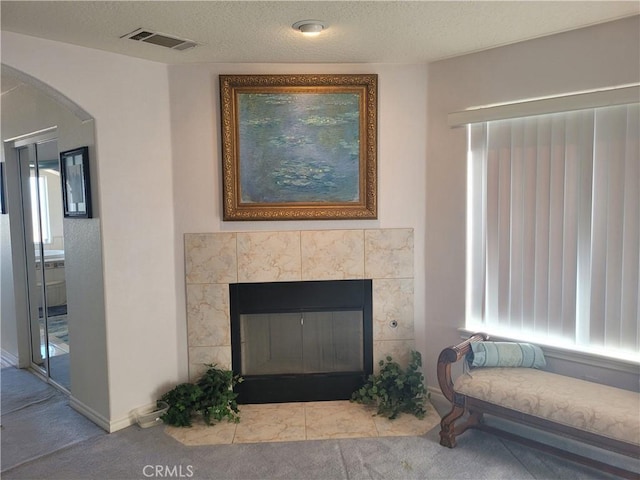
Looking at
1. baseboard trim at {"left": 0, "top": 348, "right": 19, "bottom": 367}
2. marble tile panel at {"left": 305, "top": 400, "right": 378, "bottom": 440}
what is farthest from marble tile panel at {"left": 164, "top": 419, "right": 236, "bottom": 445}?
baseboard trim at {"left": 0, "top": 348, "right": 19, "bottom": 367}

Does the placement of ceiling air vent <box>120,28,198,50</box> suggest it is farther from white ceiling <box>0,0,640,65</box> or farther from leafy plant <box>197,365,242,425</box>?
leafy plant <box>197,365,242,425</box>

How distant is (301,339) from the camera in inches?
136

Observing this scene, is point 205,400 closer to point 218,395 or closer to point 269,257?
point 218,395

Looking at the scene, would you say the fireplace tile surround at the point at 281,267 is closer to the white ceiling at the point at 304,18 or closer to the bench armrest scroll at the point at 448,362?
the bench armrest scroll at the point at 448,362

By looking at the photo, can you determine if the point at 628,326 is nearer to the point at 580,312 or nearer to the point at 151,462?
the point at 580,312

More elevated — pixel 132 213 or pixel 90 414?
pixel 132 213

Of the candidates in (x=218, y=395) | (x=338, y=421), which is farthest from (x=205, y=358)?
(x=338, y=421)

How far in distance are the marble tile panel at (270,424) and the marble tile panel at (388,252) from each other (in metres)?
1.11

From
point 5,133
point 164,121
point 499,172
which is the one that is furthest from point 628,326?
point 5,133

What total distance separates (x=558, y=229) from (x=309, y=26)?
188cm

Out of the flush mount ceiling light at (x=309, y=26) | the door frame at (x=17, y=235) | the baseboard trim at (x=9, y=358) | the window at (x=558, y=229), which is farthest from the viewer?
the baseboard trim at (x=9, y=358)

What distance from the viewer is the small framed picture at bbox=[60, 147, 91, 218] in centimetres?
297

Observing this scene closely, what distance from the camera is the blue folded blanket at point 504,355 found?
9.18 ft

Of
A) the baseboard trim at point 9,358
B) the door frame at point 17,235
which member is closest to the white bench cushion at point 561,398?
the door frame at point 17,235
